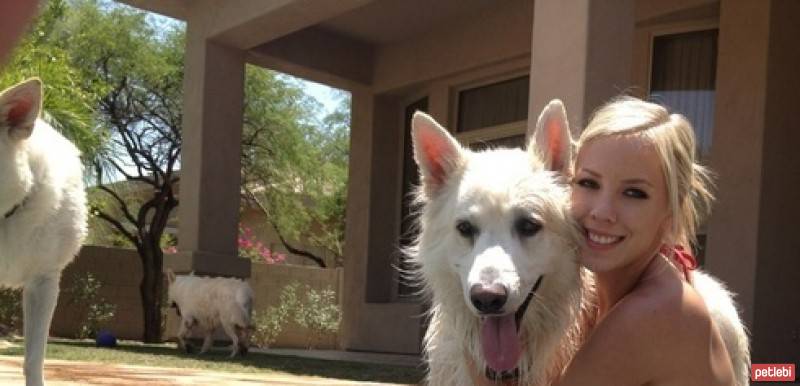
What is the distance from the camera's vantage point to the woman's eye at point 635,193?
2712mm

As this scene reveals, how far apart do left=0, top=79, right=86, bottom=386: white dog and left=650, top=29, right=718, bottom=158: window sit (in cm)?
577

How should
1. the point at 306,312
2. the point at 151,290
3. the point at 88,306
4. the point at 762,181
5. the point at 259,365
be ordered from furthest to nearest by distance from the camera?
the point at 306,312, the point at 151,290, the point at 88,306, the point at 259,365, the point at 762,181

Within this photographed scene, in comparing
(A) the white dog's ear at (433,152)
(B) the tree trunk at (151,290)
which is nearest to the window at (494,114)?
(B) the tree trunk at (151,290)

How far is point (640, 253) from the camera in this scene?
8.96 ft

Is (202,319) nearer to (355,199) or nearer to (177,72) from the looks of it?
(355,199)

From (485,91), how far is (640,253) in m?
9.20

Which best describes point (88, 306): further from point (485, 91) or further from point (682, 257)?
point (682, 257)

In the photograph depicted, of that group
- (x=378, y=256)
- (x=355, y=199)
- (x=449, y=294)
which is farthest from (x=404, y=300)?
(x=449, y=294)

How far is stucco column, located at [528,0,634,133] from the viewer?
5.95m

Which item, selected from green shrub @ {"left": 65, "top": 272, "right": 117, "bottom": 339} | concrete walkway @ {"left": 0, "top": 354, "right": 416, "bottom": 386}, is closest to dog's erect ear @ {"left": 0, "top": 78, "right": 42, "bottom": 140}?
Result: concrete walkway @ {"left": 0, "top": 354, "right": 416, "bottom": 386}

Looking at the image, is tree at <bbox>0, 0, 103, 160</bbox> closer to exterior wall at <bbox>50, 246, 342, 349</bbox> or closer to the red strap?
exterior wall at <bbox>50, 246, 342, 349</bbox>

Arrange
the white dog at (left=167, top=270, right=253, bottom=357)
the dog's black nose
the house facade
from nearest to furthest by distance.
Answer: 1. the dog's black nose
2. the house facade
3. the white dog at (left=167, top=270, right=253, bottom=357)

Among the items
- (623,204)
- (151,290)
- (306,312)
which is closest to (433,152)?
(623,204)

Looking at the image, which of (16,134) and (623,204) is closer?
(623,204)
